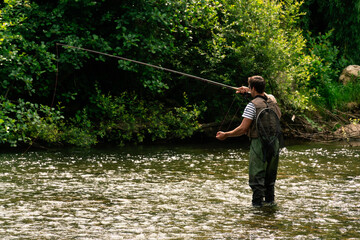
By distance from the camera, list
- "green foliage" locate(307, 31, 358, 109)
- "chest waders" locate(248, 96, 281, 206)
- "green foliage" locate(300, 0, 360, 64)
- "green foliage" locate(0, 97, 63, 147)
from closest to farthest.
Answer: "chest waders" locate(248, 96, 281, 206)
"green foliage" locate(0, 97, 63, 147)
"green foliage" locate(307, 31, 358, 109)
"green foliage" locate(300, 0, 360, 64)

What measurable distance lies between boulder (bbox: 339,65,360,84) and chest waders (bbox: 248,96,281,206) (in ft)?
48.6

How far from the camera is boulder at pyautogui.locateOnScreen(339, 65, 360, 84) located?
22438 millimetres

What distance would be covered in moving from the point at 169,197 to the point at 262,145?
2009 mm

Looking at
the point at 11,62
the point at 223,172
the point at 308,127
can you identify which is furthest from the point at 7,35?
the point at 308,127

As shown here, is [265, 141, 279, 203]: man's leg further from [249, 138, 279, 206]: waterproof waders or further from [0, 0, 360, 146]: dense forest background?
[0, 0, 360, 146]: dense forest background

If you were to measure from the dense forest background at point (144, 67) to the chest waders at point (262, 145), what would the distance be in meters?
6.87

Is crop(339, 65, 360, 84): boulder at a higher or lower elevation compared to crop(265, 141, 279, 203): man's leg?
higher

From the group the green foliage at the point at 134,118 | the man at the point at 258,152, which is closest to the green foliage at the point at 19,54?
the green foliage at the point at 134,118

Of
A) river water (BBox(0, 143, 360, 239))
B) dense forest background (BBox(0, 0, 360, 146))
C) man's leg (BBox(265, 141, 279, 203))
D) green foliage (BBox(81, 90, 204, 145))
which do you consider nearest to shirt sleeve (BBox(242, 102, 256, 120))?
man's leg (BBox(265, 141, 279, 203))

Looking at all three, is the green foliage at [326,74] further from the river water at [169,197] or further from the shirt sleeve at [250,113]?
the shirt sleeve at [250,113]

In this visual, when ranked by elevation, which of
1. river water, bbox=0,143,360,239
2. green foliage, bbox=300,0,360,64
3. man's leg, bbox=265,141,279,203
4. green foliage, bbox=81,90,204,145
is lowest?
river water, bbox=0,143,360,239

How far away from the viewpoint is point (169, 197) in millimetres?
9609

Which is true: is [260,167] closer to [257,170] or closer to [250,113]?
[257,170]

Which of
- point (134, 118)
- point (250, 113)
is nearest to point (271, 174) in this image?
point (250, 113)
